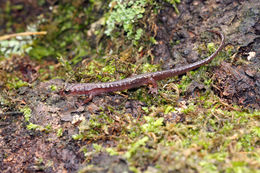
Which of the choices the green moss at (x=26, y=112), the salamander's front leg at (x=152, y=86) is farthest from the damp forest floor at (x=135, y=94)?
the salamander's front leg at (x=152, y=86)

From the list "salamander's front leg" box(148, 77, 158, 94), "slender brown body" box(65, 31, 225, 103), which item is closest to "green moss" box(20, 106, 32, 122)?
"slender brown body" box(65, 31, 225, 103)

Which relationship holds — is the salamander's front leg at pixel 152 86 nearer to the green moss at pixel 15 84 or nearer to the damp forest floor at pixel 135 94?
the damp forest floor at pixel 135 94

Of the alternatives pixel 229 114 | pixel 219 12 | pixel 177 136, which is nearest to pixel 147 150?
pixel 177 136

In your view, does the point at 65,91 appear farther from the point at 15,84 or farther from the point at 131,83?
the point at 131,83

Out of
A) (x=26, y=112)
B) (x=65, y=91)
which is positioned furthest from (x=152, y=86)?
(x=26, y=112)

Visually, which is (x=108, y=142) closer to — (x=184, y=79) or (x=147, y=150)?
(x=147, y=150)

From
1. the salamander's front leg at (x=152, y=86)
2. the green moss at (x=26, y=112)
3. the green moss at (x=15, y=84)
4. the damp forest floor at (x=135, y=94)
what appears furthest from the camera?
the green moss at (x=15, y=84)
